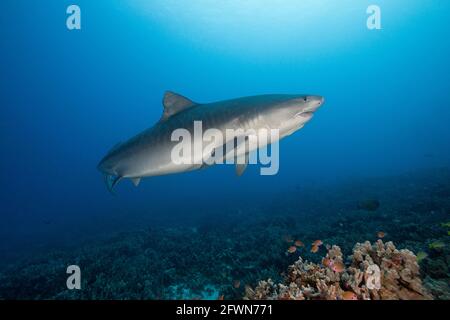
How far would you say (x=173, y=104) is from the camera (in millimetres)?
5551

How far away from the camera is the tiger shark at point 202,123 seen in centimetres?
430

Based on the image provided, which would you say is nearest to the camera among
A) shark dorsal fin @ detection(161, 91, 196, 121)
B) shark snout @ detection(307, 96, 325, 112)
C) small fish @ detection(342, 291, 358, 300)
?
small fish @ detection(342, 291, 358, 300)

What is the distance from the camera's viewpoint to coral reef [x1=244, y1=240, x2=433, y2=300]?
329 cm

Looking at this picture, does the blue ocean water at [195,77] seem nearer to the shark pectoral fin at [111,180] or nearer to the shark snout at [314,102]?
the shark pectoral fin at [111,180]

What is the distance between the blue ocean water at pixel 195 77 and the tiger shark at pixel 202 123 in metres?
51.0

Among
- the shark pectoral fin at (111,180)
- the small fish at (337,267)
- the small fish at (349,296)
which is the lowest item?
the small fish at (349,296)

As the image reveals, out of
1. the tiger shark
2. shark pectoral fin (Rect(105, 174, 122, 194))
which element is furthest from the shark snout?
shark pectoral fin (Rect(105, 174, 122, 194))

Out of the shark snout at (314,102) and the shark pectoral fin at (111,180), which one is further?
the shark pectoral fin at (111,180)

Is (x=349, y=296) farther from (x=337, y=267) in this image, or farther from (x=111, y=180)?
(x=111, y=180)

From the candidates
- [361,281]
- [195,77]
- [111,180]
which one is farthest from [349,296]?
[195,77]

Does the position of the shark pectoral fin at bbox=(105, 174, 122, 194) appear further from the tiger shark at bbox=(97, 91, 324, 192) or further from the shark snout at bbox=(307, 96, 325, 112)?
the shark snout at bbox=(307, 96, 325, 112)

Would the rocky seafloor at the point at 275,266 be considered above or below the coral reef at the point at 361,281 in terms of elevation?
below

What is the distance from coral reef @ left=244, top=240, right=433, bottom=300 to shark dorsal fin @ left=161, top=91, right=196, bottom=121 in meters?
3.98

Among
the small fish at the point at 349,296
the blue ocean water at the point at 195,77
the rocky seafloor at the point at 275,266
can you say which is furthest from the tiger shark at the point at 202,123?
the blue ocean water at the point at 195,77
